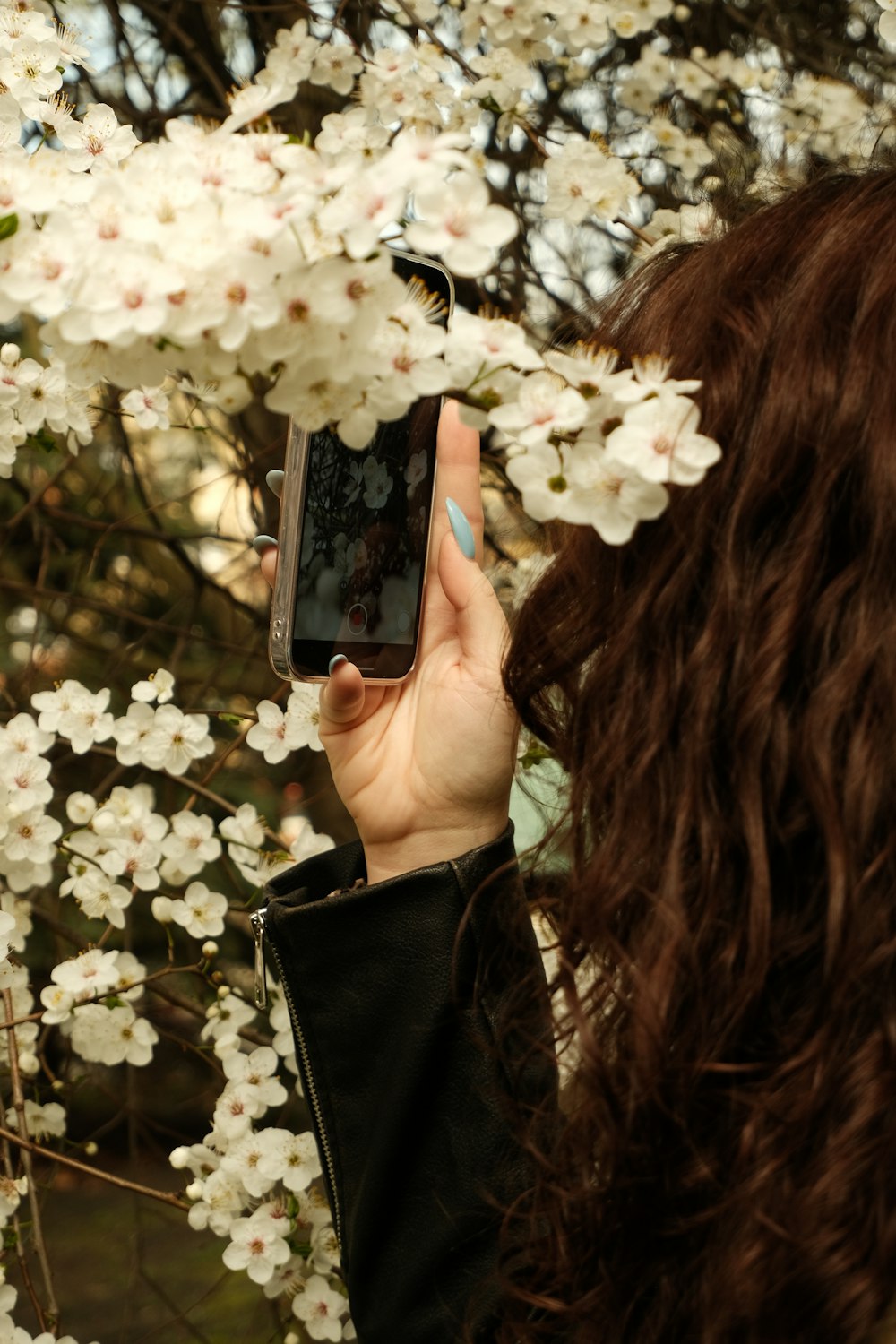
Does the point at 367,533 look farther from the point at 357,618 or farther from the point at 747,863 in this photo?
the point at 747,863

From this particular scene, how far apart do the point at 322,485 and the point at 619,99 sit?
3.81 feet

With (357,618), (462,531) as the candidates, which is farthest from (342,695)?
(462,531)

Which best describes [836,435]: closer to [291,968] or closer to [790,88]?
[291,968]

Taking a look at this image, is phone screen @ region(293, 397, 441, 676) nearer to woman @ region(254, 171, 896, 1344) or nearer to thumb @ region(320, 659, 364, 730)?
thumb @ region(320, 659, 364, 730)

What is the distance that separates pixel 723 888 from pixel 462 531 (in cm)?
41

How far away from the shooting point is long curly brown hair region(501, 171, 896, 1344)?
0.72m

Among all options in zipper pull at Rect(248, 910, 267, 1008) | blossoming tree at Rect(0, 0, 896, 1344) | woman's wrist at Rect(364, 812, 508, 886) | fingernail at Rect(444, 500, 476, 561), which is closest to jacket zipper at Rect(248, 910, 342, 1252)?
zipper pull at Rect(248, 910, 267, 1008)

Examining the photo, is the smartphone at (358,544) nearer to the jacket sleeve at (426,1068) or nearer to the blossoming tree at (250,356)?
the blossoming tree at (250,356)

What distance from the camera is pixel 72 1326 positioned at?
2.15 meters

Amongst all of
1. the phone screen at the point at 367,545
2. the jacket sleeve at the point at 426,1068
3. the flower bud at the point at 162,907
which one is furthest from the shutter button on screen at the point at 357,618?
the flower bud at the point at 162,907

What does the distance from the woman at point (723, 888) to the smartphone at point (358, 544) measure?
0.18 m

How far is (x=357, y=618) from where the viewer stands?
3.38 feet

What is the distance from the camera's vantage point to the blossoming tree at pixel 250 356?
1.98 ft

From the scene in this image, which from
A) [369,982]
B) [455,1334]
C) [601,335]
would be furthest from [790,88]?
[455,1334]
